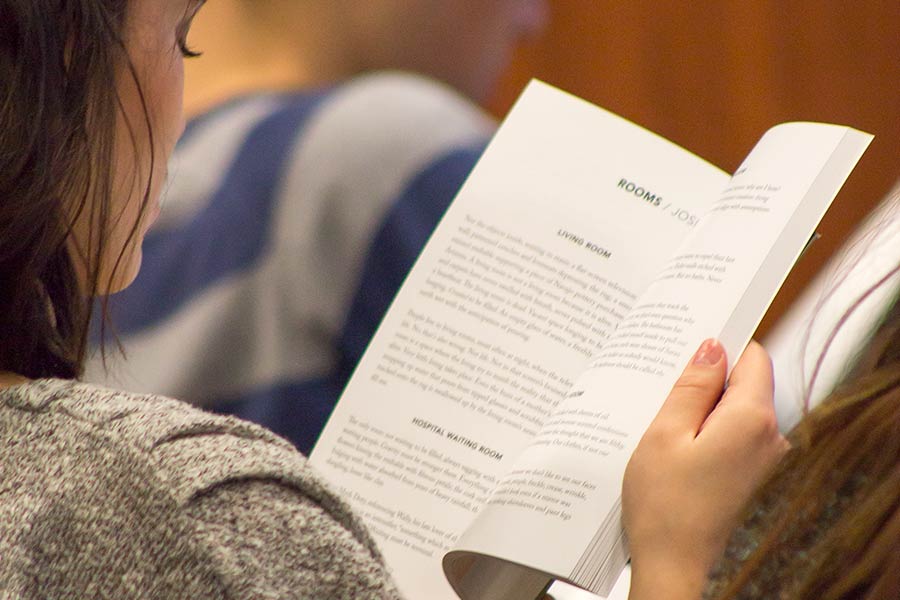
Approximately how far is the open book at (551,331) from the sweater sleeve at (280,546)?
103 millimetres

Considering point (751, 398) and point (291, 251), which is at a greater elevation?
point (751, 398)

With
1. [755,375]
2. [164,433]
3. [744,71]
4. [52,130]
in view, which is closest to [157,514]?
[164,433]

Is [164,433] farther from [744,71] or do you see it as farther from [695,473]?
[744,71]

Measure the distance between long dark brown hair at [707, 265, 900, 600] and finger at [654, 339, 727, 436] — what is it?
0.25 feet

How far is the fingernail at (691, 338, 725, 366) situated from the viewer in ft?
2.02

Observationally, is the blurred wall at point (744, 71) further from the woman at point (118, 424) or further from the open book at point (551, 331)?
the woman at point (118, 424)

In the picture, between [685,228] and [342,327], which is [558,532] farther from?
[342,327]

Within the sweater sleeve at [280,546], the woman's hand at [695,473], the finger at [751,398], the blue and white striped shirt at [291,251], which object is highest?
the finger at [751,398]

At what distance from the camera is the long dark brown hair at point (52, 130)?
1.85 feet

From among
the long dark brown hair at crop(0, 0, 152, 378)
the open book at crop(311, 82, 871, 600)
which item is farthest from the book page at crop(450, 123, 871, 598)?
the long dark brown hair at crop(0, 0, 152, 378)

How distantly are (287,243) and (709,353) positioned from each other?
66cm

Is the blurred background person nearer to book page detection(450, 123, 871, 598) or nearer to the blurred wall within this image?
book page detection(450, 123, 871, 598)

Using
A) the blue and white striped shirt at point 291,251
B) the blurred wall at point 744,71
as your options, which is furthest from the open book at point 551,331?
the blurred wall at point 744,71

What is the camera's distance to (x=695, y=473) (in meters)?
0.59
